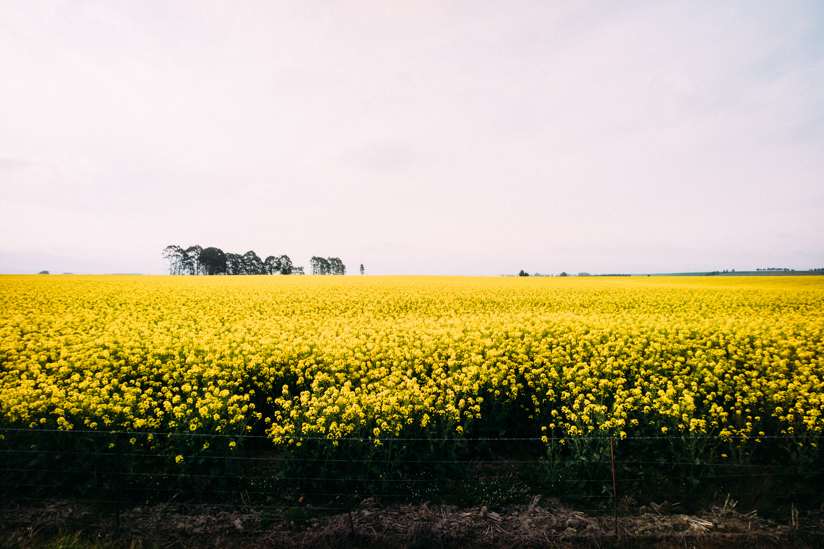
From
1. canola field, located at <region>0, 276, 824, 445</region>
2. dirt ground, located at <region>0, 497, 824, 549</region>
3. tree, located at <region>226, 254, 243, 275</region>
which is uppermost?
tree, located at <region>226, 254, 243, 275</region>

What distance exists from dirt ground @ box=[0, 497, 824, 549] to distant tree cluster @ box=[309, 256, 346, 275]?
13021cm

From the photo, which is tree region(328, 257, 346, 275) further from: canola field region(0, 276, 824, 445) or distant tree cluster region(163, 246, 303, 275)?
canola field region(0, 276, 824, 445)

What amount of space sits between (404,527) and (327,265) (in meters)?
134

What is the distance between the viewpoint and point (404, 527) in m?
5.50

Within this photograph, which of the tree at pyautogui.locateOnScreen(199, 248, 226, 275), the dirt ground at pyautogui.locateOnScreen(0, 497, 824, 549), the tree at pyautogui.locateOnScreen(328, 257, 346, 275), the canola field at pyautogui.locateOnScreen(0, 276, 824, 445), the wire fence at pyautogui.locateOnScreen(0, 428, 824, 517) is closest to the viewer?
the dirt ground at pyautogui.locateOnScreen(0, 497, 824, 549)

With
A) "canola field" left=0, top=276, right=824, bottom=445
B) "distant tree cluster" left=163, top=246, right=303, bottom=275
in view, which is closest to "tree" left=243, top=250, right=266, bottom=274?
"distant tree cluster" left=163, top=246, right=303, bottom=275

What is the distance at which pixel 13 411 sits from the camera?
22.1 feet

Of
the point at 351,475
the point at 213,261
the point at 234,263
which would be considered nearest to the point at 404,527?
the point at 351,475

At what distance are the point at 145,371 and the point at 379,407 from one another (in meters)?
6.78

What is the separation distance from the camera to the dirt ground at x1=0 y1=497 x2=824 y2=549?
5.28m

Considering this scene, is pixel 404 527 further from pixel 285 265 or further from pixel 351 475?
pixel 285 265

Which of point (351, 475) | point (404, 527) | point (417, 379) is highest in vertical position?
point (417, 379)

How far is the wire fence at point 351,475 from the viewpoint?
6.04 meters

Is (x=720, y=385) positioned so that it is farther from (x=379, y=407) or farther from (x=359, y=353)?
(x=359, y=353)
